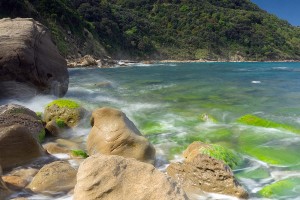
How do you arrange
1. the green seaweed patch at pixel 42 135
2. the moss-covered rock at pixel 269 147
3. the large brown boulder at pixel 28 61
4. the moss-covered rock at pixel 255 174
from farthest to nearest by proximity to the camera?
the large brown boulder at pixel 28 61 < the green seaweed patch at pixel 42 135 < the moss-covered rock at pixel 269 147 < the moss-covered rock at pixel 255 174

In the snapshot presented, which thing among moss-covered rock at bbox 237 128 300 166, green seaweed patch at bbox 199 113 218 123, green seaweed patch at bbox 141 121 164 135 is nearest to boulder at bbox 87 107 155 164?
green seaweed patch at bbox 141 121 164 135

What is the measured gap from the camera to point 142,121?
45.4ft

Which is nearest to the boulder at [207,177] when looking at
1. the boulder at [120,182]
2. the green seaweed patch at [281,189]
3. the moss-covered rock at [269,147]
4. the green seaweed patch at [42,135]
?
the green seaweed patch at [281,189]

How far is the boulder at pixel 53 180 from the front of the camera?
21.1ft

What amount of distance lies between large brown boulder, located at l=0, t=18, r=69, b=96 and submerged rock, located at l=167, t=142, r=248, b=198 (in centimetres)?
1036

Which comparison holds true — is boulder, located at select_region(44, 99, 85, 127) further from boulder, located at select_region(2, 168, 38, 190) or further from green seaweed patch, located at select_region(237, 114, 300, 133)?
green seaweed patch, located at select_region(237, 114, 300, 133)

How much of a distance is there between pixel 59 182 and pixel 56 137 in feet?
14.2

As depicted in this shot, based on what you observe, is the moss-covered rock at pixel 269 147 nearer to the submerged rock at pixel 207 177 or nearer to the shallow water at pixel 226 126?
the shallow water at pixel 226 126

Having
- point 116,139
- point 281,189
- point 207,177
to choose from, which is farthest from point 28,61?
point 281,189

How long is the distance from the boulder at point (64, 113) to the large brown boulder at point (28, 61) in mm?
3551

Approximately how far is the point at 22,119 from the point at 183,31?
11655cm

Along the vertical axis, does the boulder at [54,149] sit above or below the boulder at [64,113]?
below

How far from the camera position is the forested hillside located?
87812mm

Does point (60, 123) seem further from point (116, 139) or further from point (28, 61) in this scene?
point (28, 61)
